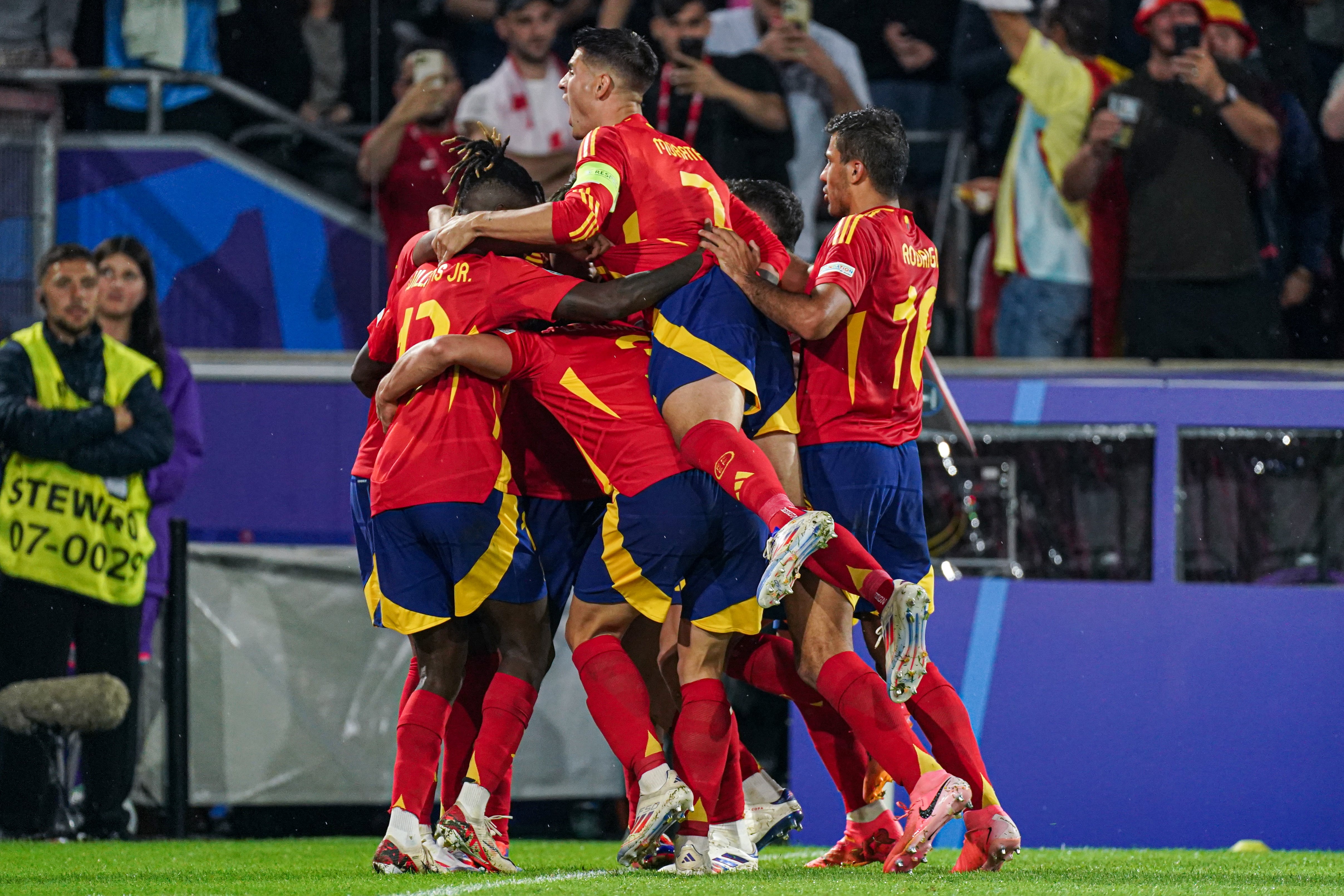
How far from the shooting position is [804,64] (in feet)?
28.3

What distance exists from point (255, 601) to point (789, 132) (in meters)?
3.60

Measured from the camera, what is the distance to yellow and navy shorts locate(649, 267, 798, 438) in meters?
4.62

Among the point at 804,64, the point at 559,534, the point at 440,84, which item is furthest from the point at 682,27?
the point at 559,534

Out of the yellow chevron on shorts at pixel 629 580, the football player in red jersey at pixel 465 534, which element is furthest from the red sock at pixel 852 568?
the football player in red jersey at pixel 465 534

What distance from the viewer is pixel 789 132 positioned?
854 cm

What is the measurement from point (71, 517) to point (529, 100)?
10.8 feet

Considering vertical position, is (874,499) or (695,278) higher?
(695,278)

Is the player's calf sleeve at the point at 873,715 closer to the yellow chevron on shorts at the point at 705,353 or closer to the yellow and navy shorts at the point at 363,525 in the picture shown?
the yellow chevron on shorts at the point at 705,353

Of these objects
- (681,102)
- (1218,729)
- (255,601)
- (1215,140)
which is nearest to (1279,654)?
(1218,729)

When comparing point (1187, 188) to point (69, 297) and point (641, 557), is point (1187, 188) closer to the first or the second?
point (641, 557)

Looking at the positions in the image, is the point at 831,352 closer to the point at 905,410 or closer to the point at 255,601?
the point at 905,410

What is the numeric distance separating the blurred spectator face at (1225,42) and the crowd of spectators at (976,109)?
0.01m

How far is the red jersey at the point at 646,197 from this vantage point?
4.84 meters

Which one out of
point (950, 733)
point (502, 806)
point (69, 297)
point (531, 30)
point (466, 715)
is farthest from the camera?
point (531, 30)
